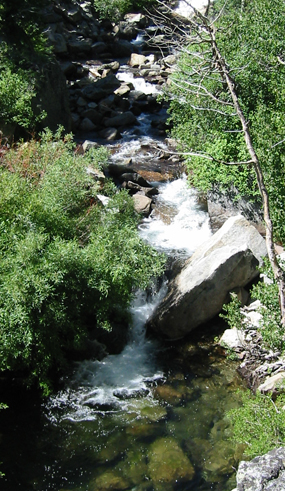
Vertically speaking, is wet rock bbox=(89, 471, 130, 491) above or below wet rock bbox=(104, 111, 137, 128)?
above

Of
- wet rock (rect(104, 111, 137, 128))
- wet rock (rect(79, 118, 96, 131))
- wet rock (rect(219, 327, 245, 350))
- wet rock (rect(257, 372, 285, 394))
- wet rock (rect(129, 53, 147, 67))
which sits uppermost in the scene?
wet rock (rect(257, 372, 285, 394))

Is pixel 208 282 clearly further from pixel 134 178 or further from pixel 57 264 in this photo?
pixel 134 178

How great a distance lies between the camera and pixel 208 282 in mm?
11930

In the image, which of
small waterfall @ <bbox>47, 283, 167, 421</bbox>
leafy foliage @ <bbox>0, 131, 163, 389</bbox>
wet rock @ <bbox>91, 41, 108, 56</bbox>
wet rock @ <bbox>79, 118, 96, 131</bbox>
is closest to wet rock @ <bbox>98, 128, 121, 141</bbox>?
wet rock @ <bbox>79, 118, 96, 131</bbox>

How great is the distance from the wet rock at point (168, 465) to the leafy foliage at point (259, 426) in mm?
1679

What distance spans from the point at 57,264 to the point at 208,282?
408cm

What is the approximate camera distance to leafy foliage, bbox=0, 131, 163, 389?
9.20 meters

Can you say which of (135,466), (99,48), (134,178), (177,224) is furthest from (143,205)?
(99,48)

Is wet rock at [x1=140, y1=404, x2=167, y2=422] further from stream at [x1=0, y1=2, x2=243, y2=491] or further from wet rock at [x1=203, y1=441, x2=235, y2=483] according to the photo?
wet rock at [x1=203, y1=441, x2=235, y2=483]

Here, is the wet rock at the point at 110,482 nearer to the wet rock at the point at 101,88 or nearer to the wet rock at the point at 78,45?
the wet rock at the point at 101,88

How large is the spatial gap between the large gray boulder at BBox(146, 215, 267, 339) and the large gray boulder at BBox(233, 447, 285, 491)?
6267mm

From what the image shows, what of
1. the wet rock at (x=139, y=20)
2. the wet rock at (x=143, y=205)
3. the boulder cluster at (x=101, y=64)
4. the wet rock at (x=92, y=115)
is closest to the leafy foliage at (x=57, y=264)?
the wet rock at (x=143, y=205)

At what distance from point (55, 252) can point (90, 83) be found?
2011 cm

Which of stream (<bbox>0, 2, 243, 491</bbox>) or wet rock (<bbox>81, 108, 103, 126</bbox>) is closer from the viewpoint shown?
stream (<bbox>0, 2, 243, 491</bbox>)
